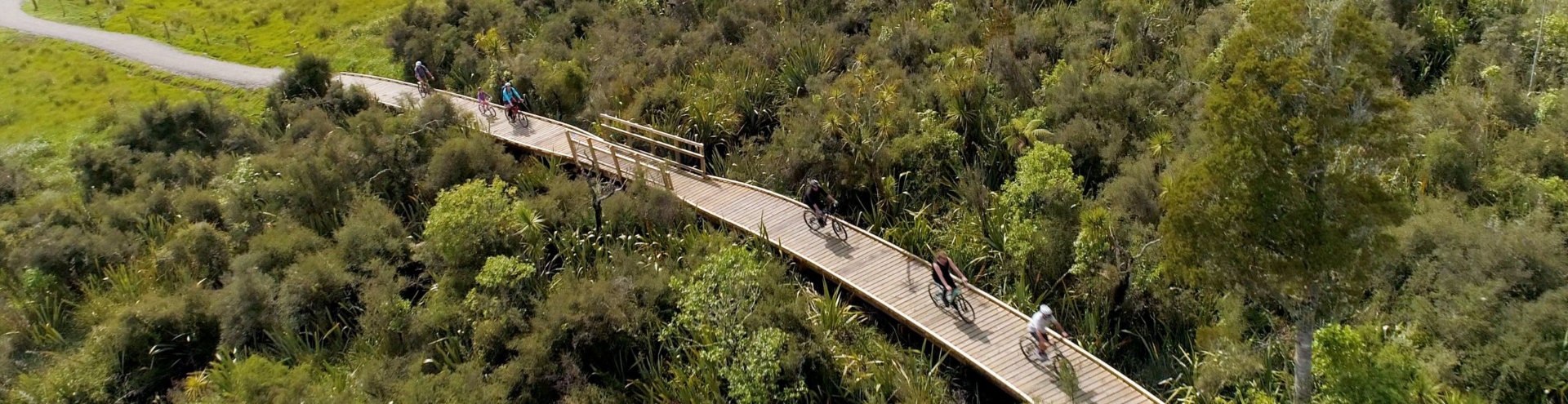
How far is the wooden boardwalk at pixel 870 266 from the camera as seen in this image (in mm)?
14898

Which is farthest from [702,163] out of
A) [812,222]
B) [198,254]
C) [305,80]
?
[305,80]

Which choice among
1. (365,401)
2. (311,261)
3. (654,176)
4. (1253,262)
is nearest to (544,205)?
(654,176)

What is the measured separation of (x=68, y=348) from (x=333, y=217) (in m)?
5.84

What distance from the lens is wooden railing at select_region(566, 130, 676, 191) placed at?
22058 millimetres

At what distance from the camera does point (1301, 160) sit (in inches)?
446

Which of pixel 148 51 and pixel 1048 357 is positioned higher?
pixel 1048 357

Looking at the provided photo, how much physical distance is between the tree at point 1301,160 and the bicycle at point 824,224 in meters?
7.92

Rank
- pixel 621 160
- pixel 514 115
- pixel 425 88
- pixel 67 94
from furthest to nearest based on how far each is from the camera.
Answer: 1. pixel 67 94
2. pixel 425 88
3. pixel 514 115
4. pixel 621 160

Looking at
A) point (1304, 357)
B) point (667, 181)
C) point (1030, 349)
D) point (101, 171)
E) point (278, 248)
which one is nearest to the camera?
point (1304, 357)

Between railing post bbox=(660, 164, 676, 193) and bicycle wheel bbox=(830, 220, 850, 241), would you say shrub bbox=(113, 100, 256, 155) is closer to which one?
railing post bbox=(660, 164, 676, 193)

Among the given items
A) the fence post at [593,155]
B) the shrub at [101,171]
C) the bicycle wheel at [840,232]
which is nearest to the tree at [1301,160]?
the bicycle wheel at [840,232]

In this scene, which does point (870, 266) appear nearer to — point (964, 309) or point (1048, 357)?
point (964, 309)

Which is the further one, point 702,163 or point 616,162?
point 702,163

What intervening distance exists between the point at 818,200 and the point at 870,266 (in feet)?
6.38
